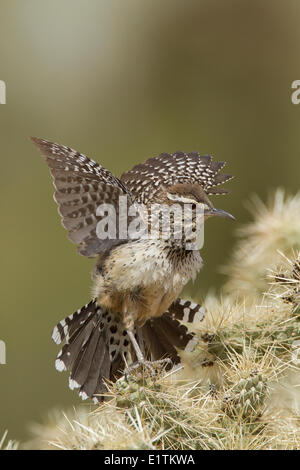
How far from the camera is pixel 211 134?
648cm

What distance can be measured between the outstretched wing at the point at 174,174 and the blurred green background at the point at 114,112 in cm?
230

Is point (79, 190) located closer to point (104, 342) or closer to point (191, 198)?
point (191, 198)

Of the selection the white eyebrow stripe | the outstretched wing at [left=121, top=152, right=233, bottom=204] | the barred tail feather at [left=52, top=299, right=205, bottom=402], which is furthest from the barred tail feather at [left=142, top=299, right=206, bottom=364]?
the outstretched wing at [left=121, top=152, right=233, bottom=204]

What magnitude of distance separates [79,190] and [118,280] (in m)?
0.35

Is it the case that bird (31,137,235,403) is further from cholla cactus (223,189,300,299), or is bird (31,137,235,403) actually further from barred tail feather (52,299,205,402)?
cholla cactus (223,189,300,299)

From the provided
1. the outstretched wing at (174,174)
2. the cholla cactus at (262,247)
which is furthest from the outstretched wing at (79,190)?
the cholla cactus at (262,247)

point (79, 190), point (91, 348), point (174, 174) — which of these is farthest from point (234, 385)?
point (174, 174)

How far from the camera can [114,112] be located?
6.86 metres

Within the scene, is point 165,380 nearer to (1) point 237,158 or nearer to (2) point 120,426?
(2) point 120,426

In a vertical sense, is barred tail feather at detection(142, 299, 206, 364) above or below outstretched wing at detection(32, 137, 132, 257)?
below

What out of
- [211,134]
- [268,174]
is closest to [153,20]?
[211,134]

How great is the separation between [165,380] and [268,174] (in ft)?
15.6

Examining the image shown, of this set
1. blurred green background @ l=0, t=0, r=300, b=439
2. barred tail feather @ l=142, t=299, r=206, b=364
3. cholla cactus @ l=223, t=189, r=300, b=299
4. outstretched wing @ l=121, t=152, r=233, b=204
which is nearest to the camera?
barred tail feather @ l=142, t=299, r=206, b=364

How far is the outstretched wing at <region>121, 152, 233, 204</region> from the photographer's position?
2.89 m
